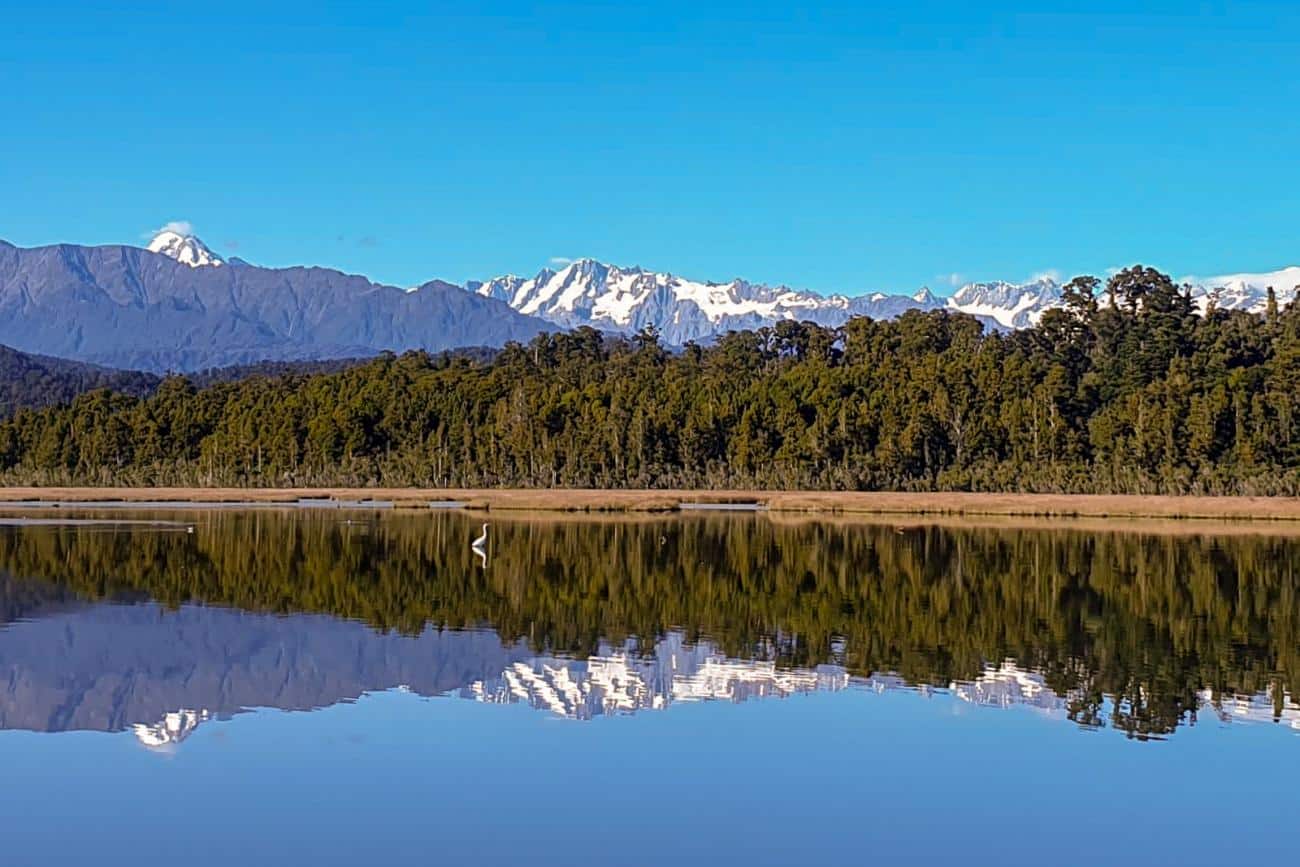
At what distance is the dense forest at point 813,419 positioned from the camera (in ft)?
279

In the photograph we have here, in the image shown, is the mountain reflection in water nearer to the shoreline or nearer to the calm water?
the calm water

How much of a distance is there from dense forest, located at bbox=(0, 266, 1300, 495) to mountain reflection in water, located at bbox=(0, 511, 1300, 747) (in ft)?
125

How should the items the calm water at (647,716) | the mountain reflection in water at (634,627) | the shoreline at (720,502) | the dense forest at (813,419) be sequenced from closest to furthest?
the calm water at (647,716), the mountain reflection in water at (634,627), the shoreline at (720,502), the dense forest at (813,419)

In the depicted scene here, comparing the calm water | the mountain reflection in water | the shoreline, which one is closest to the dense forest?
the shoreline

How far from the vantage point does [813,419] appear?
4114 inches

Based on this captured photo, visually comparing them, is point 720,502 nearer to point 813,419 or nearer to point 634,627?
point 813,419

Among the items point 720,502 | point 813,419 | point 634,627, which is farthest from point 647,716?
point 813,419

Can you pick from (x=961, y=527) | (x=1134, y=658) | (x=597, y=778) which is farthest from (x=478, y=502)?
(x=597, y=778)

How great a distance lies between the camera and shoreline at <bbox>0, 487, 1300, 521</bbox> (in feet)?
232

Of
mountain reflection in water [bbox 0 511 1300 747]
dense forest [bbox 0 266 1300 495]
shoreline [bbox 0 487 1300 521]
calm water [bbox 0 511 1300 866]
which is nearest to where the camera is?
calm water [bbox 0 511 1300 866]

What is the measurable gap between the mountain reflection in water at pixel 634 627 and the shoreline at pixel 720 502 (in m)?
21.9

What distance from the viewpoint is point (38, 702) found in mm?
20297

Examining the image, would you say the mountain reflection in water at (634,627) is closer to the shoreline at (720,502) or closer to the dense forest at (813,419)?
the shoreline at (720,502)

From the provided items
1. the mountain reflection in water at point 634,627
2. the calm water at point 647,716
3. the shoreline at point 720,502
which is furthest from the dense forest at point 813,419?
the calm water at point 647,716
